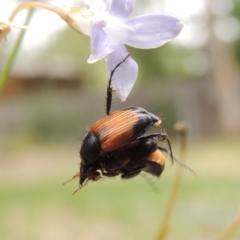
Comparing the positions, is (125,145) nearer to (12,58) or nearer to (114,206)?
(12,58)

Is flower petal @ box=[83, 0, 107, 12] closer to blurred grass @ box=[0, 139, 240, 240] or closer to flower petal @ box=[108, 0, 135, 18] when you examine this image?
flower petal @ box=[108, 0, 135, 18]

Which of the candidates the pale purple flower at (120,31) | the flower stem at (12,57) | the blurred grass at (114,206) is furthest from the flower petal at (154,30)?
the blurred grass at (114,206)

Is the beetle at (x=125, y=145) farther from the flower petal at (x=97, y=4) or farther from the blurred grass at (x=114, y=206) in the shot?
the blurred grass at (x=114, y=206)

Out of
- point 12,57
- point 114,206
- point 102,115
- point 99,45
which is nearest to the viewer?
point 99,45

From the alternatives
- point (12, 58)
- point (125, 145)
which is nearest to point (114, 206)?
point (12, 58)

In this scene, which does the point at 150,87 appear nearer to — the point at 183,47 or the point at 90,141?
the point at 183,47

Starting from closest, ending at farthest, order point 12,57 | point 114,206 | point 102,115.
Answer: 1. point 12,57
2. point 114,206
3. point 102,115
